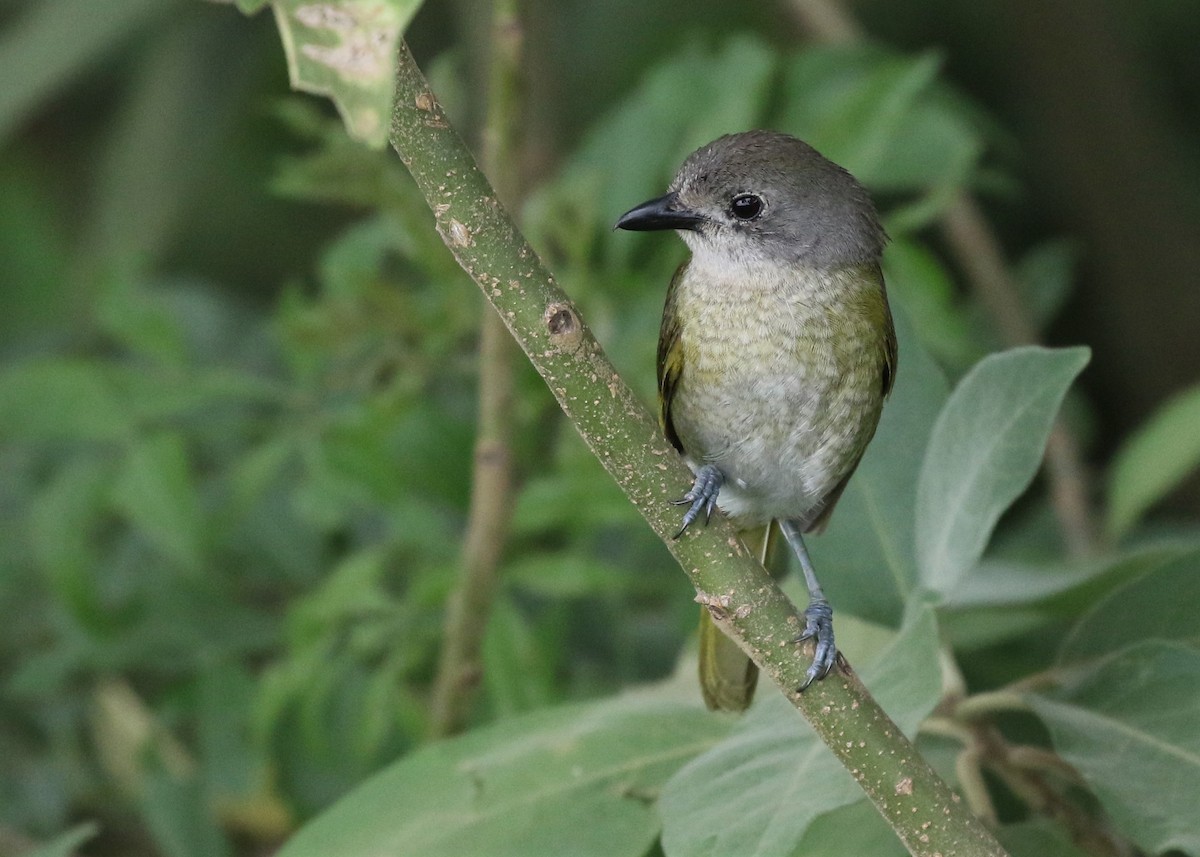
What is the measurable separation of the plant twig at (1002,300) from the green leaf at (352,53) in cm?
207

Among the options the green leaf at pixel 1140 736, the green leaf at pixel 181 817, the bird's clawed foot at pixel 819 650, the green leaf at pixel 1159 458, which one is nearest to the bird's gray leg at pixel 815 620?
the bird's clawed foot at pixel 819 650

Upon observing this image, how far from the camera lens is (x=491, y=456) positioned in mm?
1975

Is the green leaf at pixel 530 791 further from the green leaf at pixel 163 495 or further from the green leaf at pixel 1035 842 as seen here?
the green leaf at pixel 163 495

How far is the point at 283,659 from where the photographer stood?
2.52 meters

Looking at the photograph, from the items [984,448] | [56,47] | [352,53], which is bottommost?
[984,448]

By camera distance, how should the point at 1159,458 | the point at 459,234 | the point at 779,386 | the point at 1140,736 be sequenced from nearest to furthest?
the point at 459,234 → the point at 1140,736 → the point at 779,386 → the point at 1159,458

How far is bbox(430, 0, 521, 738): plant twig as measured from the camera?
1.97 metres

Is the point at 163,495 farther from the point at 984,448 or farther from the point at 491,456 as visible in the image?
the point at 984,448

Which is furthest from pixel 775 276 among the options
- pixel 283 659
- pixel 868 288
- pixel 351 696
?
pixel 283 659

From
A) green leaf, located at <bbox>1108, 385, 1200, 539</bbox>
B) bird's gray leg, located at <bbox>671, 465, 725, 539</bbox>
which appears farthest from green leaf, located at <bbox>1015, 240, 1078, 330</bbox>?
bird's gray leg, located at <bbox>671, 465, 725, 539</bbox>

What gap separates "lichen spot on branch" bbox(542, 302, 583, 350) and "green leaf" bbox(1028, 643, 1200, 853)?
734 millimetres

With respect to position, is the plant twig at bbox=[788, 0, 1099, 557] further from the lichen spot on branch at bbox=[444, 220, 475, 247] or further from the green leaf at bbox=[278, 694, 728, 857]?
the lichen spot on branch at bbox=[444, 220, 475, 247]

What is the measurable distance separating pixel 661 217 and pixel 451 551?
2.48 ft

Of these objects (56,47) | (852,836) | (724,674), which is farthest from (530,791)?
(56,47)
